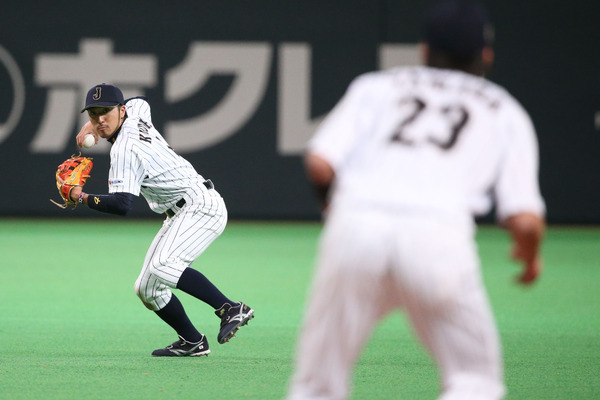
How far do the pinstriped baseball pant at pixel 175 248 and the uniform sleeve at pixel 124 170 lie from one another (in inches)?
17.0

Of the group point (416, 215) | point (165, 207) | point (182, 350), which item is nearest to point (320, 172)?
point (416, 215)

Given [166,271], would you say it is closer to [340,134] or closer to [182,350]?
[182,350]

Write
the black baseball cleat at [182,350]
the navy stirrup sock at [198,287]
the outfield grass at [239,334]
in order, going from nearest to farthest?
1. the outfield grass at [239,334]
2. the navy stirrup sock at [198,287]
3. the black baseball cleat at [182,350]

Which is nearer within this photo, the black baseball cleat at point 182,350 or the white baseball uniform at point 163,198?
the white baseball uniform at point 163,198

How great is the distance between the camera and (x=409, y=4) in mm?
17031

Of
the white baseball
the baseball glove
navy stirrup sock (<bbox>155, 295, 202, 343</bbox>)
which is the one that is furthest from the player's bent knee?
the white baseball

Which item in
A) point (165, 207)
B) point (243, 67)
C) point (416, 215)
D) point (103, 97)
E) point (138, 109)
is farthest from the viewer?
point (243, 67)

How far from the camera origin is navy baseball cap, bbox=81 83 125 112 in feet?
22.0

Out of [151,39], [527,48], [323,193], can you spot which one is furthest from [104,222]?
[323,193]

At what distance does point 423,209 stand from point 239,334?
185 inches

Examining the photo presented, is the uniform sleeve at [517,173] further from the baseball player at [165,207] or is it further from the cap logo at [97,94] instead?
the cap logo at [97,94]

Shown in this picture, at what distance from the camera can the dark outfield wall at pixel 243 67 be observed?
1694cm

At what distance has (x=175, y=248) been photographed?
6691 mm

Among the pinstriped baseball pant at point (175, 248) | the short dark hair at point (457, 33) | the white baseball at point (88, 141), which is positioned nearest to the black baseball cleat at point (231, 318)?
the pinstriped baseball pant at point (175, 248)
